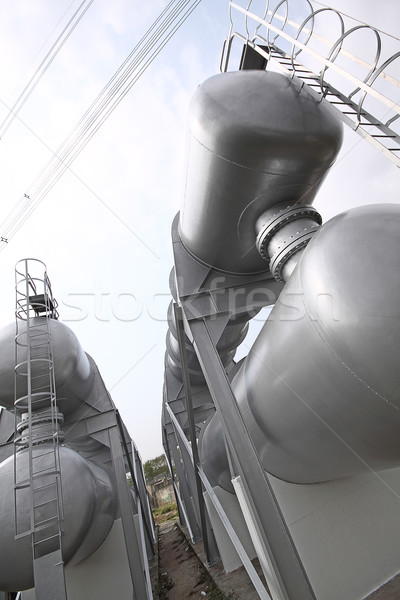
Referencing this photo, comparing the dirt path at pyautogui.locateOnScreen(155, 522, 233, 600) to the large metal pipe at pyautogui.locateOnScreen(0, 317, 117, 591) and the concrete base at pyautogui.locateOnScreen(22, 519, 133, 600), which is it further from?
the large metal pipe at pyautogui.locateOnScreen(0, 317, 117, 591)

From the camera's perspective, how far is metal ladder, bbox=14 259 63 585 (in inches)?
170

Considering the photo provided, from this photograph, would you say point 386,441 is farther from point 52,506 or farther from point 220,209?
point 52,506

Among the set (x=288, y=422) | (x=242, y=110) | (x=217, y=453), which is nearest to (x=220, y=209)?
(x=242, y=110)

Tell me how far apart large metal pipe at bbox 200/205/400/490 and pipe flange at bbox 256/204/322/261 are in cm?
83

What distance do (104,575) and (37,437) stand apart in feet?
9.39

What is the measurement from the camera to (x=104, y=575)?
5992 mm

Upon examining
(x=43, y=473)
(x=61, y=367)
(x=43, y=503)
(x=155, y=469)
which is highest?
(x=155, y=469)

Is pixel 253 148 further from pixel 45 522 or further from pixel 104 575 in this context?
pixel 104 575

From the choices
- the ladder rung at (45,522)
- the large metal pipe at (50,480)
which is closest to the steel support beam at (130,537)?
the large metal pipe at (50,480)

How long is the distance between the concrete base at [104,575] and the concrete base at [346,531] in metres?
3.49

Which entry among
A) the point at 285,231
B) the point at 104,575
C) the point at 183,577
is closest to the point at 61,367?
the point at 104,575

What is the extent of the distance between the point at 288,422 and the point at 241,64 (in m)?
4.48

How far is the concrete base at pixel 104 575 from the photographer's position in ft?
19.0

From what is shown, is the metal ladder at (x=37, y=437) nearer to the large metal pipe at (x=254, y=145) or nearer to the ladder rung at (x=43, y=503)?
the ladder rung at (x=43, y=503)
